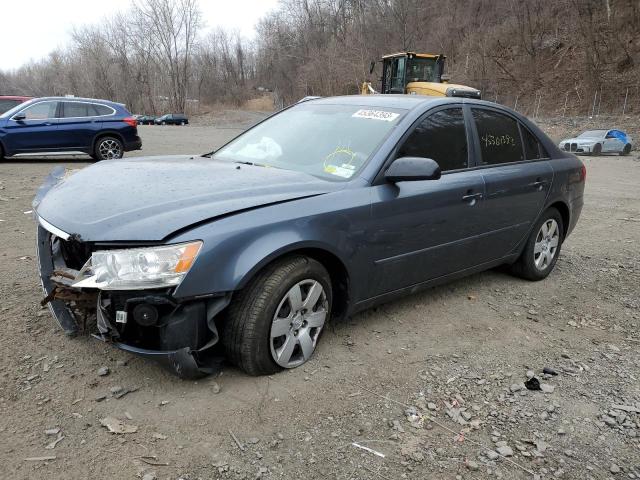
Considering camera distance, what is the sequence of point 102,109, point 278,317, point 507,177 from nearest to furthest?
1. point 278,317
2. point 507,177
3. point 102,109

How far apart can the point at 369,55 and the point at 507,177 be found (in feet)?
177

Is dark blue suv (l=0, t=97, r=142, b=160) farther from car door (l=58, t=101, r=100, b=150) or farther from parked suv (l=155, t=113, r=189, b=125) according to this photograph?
parked suv (l=155, t=113, r=189, b=125)

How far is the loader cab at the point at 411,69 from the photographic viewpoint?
2017cm

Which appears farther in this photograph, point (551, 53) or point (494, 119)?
point (551, 53)

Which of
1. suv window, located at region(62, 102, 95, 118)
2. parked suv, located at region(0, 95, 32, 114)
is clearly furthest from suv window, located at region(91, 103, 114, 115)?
parked suv, located at region(0, 95, 32, 114)

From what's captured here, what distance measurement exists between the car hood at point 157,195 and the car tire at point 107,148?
389 inches

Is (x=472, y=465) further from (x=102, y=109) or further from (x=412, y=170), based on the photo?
(x=102, y=109)

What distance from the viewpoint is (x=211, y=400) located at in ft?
9.12

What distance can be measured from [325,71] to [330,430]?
2277 inches

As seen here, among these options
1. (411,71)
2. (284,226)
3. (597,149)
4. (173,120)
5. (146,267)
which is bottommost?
(597,149)

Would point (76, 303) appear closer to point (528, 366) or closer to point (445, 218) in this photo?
point (445, 218)

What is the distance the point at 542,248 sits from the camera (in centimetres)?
505

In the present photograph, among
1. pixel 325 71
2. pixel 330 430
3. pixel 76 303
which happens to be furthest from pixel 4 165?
pixel 325 71

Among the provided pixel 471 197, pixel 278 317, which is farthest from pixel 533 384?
pixel 278 317
